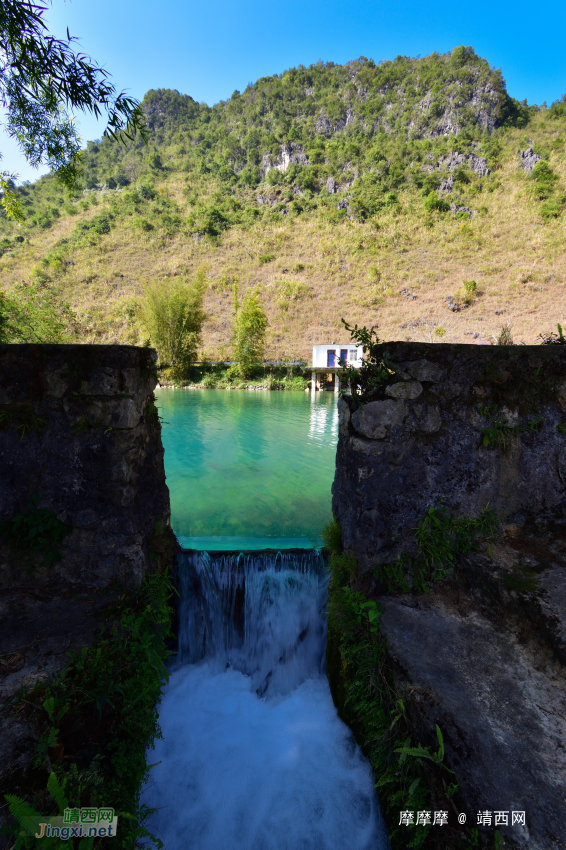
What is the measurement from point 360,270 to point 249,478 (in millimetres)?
47649

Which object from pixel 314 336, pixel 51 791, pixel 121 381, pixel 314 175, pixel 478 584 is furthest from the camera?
pixel 314 175

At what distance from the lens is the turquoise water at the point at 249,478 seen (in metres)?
5.90

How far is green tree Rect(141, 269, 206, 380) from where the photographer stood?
30.2 metres

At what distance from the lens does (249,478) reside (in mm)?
8188

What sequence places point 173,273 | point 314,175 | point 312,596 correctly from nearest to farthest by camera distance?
point 312,596
point 173,273
point 314,175

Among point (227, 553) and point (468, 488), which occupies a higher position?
point (468, 488)

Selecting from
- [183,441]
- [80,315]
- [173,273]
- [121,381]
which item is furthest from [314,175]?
[121,381]

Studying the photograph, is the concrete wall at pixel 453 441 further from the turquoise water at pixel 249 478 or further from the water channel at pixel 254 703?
the turquoise water at pixel 249 478

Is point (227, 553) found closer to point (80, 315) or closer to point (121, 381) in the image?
point (121, 381)

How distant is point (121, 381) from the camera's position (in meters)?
3.20

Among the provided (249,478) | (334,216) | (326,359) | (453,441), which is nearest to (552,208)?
(334,216)

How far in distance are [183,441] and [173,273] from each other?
4525cm

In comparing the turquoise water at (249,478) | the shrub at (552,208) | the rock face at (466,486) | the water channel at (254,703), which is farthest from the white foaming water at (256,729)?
the shrub at (552,208)

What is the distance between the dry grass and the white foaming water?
105 ft
